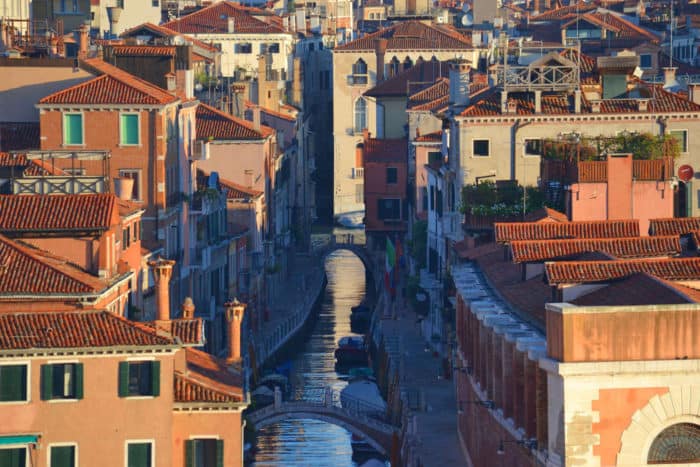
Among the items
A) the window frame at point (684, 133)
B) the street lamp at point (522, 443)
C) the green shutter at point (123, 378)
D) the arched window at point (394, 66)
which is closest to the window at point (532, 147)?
the window frame at point (684, 133)

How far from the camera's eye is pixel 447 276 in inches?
2506

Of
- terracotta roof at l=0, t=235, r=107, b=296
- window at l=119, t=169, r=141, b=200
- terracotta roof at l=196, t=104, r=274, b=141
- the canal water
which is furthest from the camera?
terracotta roof at l=196, t=104, r=274, b=141

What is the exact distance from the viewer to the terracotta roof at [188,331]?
140ft

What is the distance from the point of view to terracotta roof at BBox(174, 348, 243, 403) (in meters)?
40.4

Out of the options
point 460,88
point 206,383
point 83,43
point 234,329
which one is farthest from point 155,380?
point 83,43

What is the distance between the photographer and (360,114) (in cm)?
11906

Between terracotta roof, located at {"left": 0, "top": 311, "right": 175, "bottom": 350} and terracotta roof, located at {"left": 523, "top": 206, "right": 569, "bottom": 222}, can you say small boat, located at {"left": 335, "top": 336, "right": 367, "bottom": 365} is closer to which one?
terracotta roof, located at {"left": 523, "top": 206, "right": 569, "bottom": 222}

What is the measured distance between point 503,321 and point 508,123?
22167mm

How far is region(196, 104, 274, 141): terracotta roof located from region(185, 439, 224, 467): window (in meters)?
38.5

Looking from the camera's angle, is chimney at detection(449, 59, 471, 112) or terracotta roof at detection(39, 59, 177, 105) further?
chimney at detection(449, 59, 471, 112)

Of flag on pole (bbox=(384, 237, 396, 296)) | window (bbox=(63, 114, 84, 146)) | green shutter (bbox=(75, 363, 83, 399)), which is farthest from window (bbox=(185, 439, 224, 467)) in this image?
flag on pole (bbox=(384, 237, 396, 296))

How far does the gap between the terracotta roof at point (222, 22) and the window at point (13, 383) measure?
79896 millimetres

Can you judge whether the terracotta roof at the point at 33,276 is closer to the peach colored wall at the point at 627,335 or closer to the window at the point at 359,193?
the peach colored wall at the point at 627,335

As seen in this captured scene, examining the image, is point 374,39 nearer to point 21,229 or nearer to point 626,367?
point 21,229
